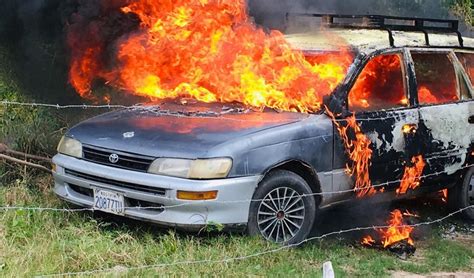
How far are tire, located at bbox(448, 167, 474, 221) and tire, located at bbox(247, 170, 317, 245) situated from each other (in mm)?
2268

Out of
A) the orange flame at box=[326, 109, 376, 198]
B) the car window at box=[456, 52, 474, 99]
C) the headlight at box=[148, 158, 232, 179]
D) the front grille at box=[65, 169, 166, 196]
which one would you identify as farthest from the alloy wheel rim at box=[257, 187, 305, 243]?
the car window at box=[456, 52, 474, 99]


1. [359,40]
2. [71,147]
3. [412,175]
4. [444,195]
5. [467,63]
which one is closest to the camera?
[71,147]

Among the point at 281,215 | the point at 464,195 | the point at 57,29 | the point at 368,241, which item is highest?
the point at 57,29

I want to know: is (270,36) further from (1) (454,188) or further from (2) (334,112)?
(1) (454,188)

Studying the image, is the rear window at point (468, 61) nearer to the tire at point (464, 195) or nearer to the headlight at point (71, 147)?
the tire at point (464, 195)

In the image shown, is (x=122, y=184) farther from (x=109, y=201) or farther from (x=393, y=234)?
(x=393, y=234)

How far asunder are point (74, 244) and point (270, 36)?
8.99 ft

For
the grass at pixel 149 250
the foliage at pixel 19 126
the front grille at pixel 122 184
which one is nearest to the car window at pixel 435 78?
the grass at pixel 149 250

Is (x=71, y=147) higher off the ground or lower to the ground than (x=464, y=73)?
lower

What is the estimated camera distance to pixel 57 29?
10.4 metres

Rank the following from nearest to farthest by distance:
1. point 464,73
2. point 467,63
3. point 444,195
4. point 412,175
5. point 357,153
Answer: point 357,153 → point 412,175 → point 464,73 → point 467,63 → point 444,195

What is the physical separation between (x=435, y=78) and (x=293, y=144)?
2246 millimetres

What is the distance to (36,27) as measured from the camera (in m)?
10.4

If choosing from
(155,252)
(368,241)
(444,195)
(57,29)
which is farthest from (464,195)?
(57,29)
